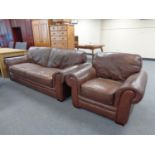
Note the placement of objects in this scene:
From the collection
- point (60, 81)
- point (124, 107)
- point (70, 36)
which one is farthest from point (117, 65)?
point (70, 36)

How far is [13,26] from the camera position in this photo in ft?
19.9

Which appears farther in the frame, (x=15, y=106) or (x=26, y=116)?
(x=15, y=106)

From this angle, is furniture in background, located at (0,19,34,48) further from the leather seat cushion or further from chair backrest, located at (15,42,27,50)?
the leather seat cushion

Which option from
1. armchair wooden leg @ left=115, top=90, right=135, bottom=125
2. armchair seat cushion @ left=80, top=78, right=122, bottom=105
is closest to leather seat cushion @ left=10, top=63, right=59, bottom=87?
armchair seat cushion @ left=80, top=78, right=122, bottom=105

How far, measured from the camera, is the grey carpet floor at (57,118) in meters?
1.62

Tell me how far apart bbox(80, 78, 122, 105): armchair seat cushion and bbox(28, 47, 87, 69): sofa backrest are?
0.73 meters

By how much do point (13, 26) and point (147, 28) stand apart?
5797 millimetres

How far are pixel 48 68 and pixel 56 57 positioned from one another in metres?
0.30

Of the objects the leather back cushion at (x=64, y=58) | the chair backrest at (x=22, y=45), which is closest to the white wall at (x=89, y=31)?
the chair backrest at (x=22, y=45)

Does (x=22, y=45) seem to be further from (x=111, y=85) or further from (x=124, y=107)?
(x=124, y=107)

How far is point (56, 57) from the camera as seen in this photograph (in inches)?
110

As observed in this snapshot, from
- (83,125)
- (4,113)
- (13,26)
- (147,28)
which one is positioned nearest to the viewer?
(83,125)
